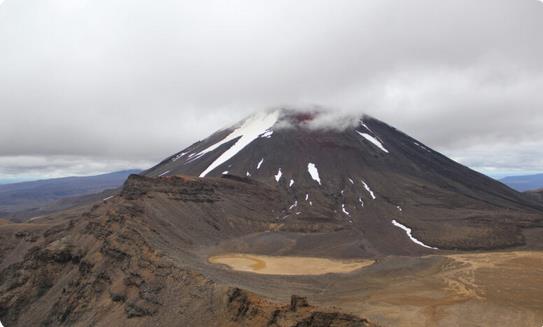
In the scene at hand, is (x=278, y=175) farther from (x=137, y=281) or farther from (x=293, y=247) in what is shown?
(x=137, y=281)

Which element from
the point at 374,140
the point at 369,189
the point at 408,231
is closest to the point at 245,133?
the point at 374,140

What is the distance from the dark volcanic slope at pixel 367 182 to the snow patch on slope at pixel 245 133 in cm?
59

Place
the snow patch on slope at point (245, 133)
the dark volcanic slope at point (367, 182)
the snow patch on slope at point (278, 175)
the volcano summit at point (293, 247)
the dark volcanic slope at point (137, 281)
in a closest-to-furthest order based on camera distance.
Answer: the dark volcanic slope at point (137, 281) < the volcano summit at point (293, 247) < the dark volcanic slope at point (367, 182) < the snow patch on slope at point (278, 175) < the snow patch on slope at point (245, 133)

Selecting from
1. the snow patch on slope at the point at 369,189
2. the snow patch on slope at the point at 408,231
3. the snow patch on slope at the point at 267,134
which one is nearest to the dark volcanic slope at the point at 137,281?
the snow patch on slope at the point at 408,231

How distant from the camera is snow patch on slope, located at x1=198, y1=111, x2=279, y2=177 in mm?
146750

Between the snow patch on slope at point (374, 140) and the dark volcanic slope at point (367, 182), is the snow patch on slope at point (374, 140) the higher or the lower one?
the higher one

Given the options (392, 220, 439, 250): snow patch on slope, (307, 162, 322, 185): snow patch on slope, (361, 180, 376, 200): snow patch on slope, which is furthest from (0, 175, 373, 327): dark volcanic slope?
(307, 162, 322, 185): snow patch on slope

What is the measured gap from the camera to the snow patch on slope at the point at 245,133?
14675cm

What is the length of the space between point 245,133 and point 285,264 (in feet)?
375

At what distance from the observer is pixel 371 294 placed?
3906 cm

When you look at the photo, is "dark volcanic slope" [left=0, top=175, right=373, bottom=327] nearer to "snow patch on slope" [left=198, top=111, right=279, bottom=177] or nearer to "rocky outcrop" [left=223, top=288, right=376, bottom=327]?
"rocky outcrop" [left=223, top=288, right=376, bottom=327]

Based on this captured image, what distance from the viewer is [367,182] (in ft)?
392

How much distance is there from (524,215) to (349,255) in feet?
170

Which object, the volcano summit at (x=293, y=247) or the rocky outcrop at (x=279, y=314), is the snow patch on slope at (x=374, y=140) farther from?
the rocky outcrop at (x=279, y=314)
